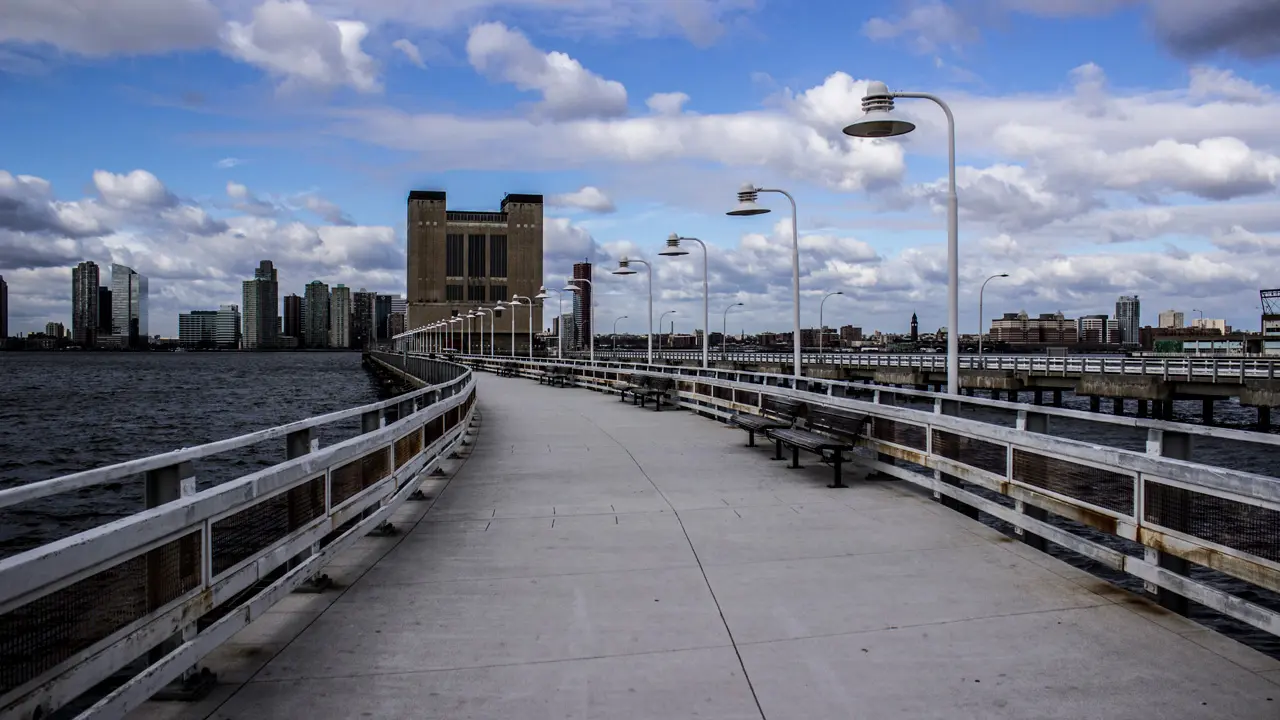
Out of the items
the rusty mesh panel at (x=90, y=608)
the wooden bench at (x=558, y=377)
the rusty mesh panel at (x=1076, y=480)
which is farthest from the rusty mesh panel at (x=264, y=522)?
the wooden bench at (x=558, y=377)

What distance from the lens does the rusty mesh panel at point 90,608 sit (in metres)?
3.29

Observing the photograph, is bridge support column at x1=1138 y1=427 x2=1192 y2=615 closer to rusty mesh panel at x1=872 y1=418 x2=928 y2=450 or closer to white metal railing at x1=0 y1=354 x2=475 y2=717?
rusty mesh panel at x1=872 y1=418 x2=928 y2=450

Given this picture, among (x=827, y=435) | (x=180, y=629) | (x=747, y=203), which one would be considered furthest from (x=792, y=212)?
(x=180, y=629)

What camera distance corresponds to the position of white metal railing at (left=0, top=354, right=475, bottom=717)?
3.34m

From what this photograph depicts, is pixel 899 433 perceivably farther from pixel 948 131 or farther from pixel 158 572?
pixel 158 572

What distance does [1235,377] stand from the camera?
4128 centimetres

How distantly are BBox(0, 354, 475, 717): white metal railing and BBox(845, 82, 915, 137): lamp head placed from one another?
8508 mm

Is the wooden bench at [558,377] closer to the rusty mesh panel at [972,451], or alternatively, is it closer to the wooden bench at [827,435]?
the wooden bench at [827,435]

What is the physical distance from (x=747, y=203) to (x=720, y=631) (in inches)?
645

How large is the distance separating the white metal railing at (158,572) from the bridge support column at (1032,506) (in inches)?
230

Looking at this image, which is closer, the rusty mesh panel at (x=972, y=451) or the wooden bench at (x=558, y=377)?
the rusty mesh panel at (x=972, y=451)

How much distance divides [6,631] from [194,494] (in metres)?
1.44

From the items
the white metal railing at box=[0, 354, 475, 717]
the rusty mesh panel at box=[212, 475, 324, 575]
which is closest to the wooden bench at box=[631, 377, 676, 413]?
the white metal railing at box=[0, 354, 475, 717]

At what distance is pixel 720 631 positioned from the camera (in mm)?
5672
